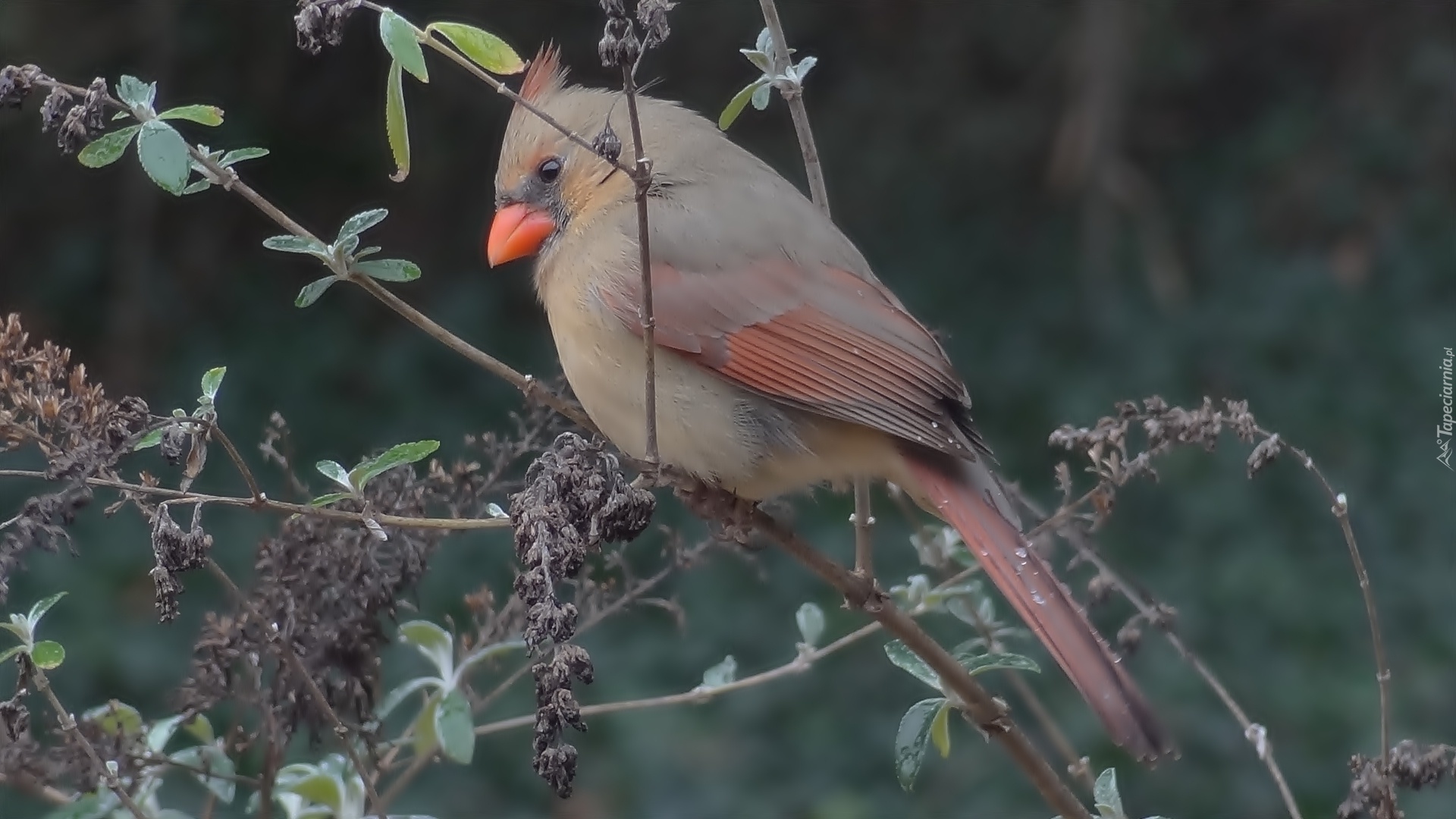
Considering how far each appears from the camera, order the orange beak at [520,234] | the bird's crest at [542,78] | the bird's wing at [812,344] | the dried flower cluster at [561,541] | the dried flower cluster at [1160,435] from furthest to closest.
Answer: the bird's crest at [542,78] < the orange beak at [520,234] < the bird's wing at [812,344] < the dried flower cluster at [1160,435] < the dried flower cluster at [561,541]

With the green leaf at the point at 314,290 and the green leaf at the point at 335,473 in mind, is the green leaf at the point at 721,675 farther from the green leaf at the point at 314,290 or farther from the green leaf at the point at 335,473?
the green leaf at the point at 314,290

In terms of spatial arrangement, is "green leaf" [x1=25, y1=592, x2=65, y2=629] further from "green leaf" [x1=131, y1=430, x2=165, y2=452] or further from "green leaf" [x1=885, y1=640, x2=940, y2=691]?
"green leaf" [x1=885, y1=640, x2=940, y2=691]

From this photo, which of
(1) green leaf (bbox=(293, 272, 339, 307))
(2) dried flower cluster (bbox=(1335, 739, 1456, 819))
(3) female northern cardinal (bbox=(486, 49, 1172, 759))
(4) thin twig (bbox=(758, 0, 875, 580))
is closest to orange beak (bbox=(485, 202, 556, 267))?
(3) female northern cardinal (bbox=(486, 49, 1172, 759))

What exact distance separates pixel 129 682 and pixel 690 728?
1511mm

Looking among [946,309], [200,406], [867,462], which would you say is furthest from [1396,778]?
[946,309]

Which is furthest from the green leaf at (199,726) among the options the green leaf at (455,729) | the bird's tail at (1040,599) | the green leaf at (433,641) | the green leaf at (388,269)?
the bird's tail at (1040,599)

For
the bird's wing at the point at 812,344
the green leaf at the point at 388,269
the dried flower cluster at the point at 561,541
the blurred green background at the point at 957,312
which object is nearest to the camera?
the dried flower cluster at the point at 561,541

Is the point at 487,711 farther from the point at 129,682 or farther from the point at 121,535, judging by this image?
the point at 121,535

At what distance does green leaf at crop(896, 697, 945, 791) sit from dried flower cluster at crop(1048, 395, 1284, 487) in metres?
0.33

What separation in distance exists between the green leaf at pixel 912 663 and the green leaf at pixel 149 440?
818 millimetres

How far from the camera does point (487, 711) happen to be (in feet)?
13.7

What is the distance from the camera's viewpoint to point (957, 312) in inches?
239

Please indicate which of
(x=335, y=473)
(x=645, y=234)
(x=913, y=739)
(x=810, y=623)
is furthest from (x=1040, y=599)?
(x=335, y=473)

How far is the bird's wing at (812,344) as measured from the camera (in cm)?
225
